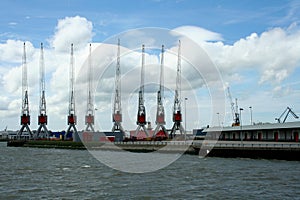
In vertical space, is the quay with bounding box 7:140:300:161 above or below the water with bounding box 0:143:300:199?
above

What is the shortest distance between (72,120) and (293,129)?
313 ft

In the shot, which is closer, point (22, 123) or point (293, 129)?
point (293, 129)

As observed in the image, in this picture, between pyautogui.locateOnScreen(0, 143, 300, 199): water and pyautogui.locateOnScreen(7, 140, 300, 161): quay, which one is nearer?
pyautogui.locateOnScreen(0, 143, 300, 199): water

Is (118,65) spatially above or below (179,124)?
above

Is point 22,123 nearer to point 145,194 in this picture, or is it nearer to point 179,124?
point 179,124

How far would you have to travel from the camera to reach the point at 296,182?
4203 cm

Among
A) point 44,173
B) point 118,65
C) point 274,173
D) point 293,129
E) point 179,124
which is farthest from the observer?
point 118,65

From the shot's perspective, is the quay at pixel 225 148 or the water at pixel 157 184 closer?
the water at pixel 157 184

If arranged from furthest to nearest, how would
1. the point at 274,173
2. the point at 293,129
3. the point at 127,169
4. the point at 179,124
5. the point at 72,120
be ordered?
the point at 72,120 < the point at 179,124 < the point at 293,129 < the point at 127,169 < the point at 274,173

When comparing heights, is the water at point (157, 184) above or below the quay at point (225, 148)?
below

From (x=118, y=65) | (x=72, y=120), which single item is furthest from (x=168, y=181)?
(x=72, y=120)

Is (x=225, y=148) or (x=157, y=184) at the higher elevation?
(x=225, y=148)

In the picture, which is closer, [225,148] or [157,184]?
[157,184]

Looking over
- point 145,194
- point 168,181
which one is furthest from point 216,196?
point 168,181
